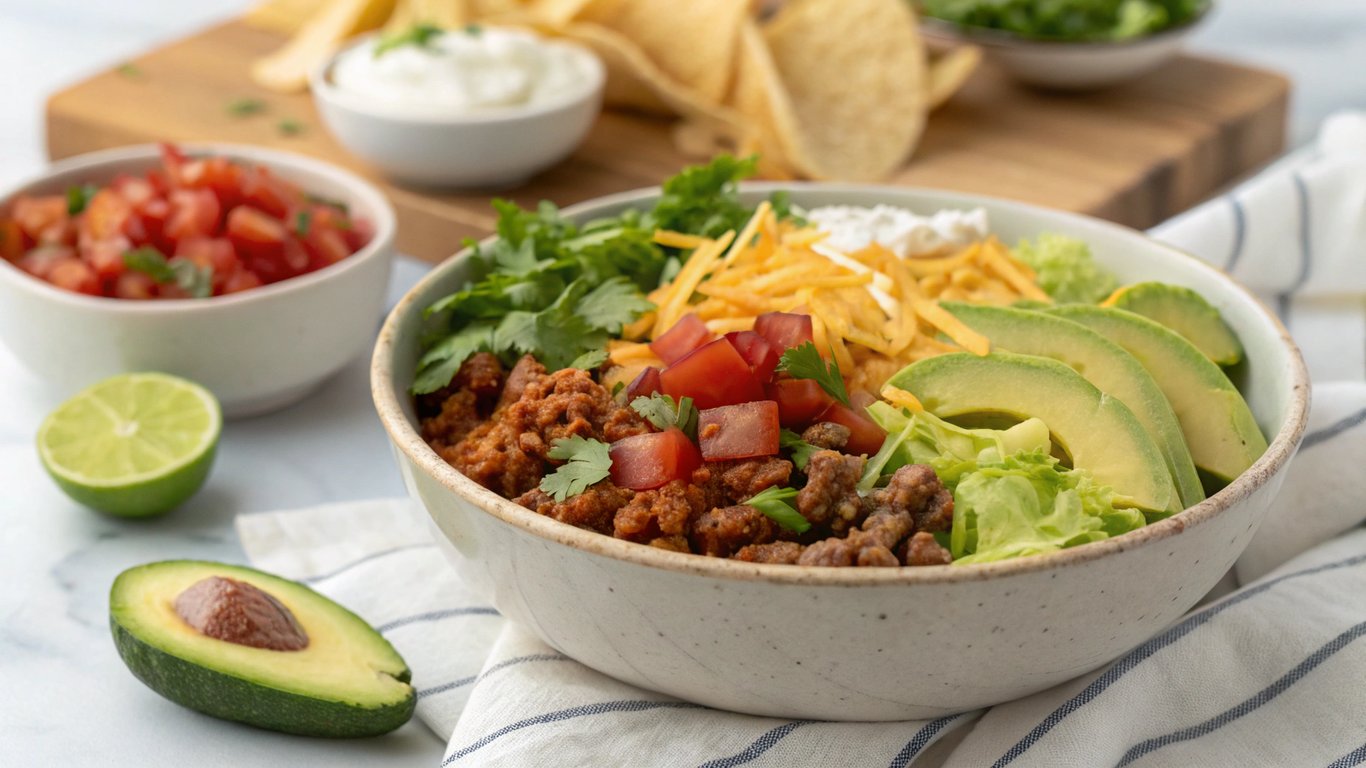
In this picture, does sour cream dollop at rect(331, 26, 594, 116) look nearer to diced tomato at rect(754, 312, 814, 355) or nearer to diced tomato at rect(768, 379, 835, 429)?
diced tomato at rect(754, 312, 814, 355)

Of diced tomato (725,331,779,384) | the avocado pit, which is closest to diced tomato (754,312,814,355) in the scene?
diced tomato (725,331,779,384)

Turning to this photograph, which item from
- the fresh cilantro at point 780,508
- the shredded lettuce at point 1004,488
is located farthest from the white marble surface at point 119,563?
the shredded lettuce at point 1004,488

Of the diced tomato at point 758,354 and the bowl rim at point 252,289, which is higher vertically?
the diced tomato at point 758,354

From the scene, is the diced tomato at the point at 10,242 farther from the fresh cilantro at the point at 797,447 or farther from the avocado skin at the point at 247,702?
the fresh cilantro at the point at 797,447

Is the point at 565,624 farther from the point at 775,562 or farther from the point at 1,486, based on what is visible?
the point at 1,486

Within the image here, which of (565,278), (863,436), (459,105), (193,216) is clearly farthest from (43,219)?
(863,436)
